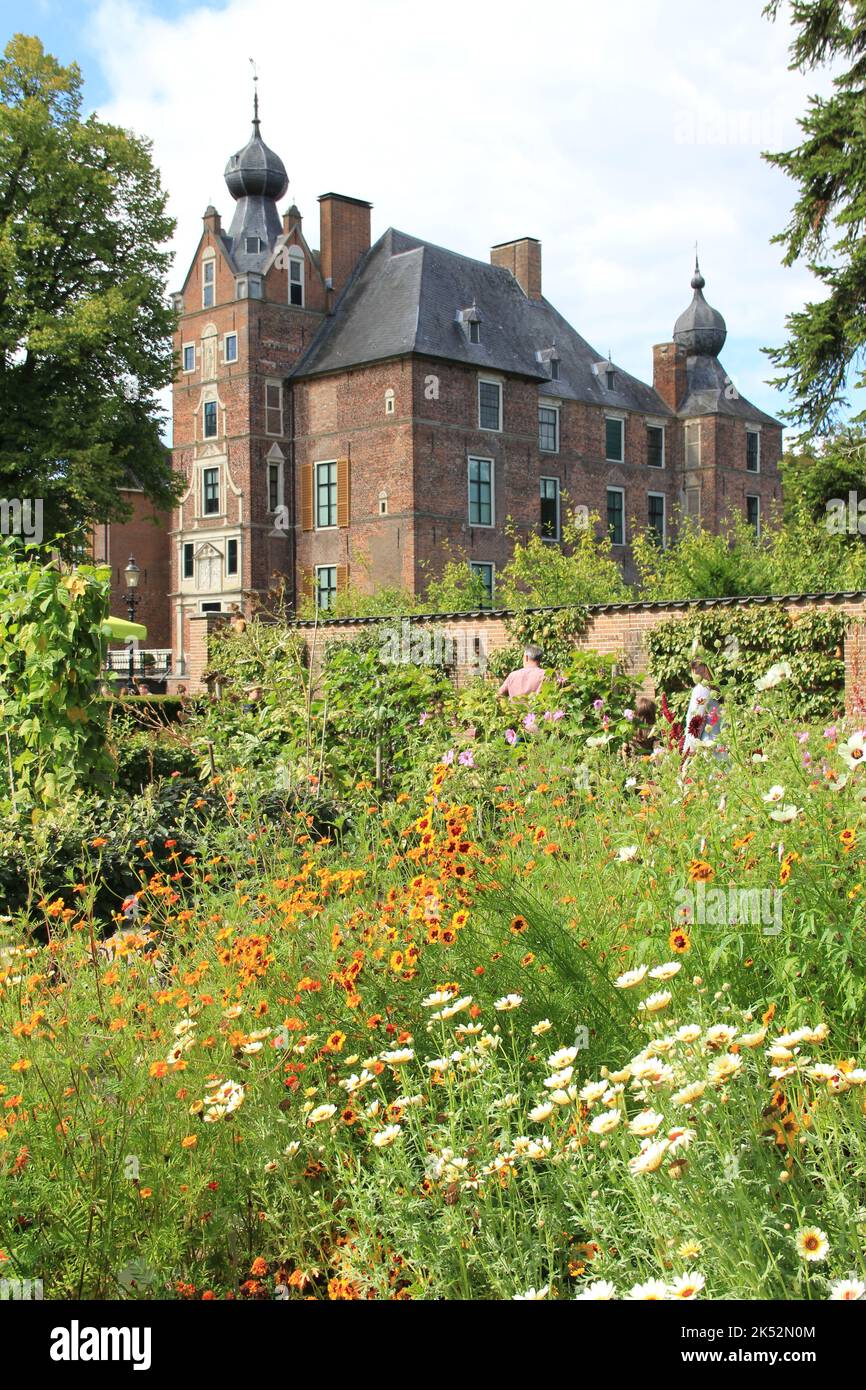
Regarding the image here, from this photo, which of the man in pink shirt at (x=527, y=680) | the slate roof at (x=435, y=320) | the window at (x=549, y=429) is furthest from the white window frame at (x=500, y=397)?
the man in pink shirt at (x=527, y=680)

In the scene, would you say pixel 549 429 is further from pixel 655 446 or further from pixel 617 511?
pixel 655 446

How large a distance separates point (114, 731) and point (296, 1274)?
785 cm

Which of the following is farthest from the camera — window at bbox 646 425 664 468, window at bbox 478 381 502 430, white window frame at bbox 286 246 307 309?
window at bbox 646 425 664 468

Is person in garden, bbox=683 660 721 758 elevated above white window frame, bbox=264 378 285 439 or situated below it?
below

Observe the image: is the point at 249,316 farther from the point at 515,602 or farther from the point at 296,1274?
the point at 296,1274

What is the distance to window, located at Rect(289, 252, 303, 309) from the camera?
122ft

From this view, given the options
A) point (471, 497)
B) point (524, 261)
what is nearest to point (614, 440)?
point (524, 261)

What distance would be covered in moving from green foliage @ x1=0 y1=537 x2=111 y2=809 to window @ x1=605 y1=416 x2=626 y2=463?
119ft

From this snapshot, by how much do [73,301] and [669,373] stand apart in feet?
89.3

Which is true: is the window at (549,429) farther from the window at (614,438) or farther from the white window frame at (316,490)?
the white window frame at (316,490)

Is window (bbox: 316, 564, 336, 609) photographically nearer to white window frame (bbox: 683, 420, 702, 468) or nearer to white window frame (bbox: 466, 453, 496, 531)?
white window frame (bbox: 466, 453, 496, 531)

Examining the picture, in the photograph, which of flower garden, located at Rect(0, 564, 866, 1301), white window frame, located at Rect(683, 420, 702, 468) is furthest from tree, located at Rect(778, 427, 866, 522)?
white window frame, located at Rect(683, 420, 702, 468)

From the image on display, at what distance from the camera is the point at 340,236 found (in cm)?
3834

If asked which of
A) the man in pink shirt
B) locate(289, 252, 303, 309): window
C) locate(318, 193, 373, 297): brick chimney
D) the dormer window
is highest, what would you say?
locate(318, 193, 373, 297): brick chimney
